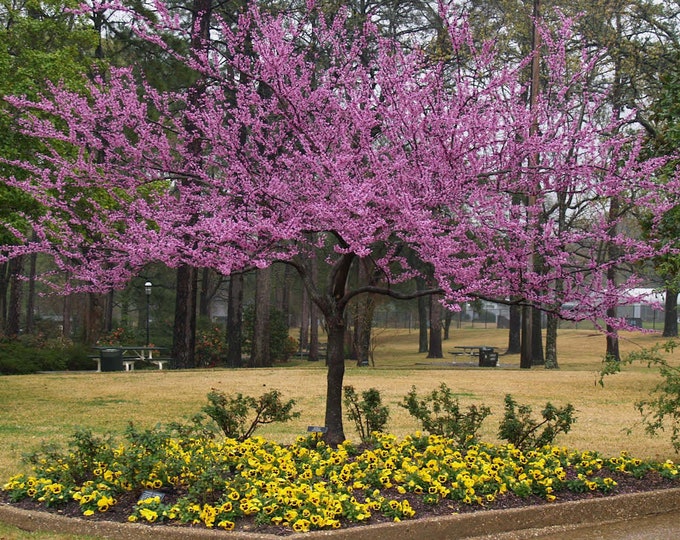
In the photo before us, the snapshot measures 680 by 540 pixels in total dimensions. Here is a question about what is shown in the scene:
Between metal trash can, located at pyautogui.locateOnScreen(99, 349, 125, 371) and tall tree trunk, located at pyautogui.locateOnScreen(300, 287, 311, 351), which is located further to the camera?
tall tree trunk, located at pyautogui.locateOnScreen(300, 287, 311, 351)

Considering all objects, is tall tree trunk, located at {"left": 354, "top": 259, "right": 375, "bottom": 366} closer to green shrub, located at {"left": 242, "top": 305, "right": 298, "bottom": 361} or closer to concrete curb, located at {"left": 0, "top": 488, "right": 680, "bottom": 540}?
green shrub, located at {"left": 242, "top": 305, "right": 298, "bottom": 361}

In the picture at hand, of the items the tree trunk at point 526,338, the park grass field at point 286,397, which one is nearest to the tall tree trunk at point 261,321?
the park grass field at point 286,397

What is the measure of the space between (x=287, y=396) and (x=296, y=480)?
985 centimetres

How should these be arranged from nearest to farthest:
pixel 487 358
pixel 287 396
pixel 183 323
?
1. pixel 287 396
2. pixel 183 323
3. pixel 487 358

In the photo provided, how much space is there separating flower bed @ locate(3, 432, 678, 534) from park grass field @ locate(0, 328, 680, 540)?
777 millimetres

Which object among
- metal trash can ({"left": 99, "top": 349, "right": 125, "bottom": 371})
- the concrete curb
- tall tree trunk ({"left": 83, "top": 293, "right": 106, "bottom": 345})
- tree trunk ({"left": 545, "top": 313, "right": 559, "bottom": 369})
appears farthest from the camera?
tall tree trunk ({"left": 83, "top": 293, "right": 106, "bottom": 345})

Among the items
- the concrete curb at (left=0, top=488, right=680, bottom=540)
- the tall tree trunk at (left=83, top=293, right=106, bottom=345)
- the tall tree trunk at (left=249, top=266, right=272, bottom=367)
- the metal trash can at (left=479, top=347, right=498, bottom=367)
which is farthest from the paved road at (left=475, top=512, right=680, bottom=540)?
the tall tree trunk at (left=83, top=293, right=106, bottom=345)

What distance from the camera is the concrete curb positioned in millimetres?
6059

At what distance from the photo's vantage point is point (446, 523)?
652cm

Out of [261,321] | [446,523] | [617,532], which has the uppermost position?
[261,321]

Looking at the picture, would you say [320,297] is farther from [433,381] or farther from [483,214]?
[433,381]

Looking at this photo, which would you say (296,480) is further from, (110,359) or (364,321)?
(364,321)

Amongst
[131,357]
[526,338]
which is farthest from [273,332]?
[526,338]

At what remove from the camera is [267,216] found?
898 centimetres
